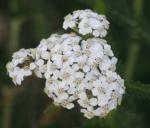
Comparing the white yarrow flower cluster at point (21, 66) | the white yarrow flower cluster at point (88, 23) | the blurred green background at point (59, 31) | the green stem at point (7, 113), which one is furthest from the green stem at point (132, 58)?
the white yarrow flower cluster at point (21, 66)

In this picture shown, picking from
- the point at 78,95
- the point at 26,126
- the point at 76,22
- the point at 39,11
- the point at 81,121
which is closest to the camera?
the point at 78,95

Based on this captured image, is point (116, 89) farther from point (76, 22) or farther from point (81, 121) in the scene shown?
point (81, 121)

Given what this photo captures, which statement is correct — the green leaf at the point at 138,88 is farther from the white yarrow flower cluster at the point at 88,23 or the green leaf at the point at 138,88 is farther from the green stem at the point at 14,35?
the green stem at the point at 14,35

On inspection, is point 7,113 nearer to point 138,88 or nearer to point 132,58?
point 132,58

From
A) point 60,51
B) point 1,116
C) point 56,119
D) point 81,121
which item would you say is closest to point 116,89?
point 60,51

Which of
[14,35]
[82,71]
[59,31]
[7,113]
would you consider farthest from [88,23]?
[14,35]

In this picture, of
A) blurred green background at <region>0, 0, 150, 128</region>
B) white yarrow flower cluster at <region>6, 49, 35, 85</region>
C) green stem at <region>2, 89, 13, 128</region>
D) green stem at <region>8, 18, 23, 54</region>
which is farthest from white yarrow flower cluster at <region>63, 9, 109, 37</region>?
green stem at <region>8, 18, 23, 54</region>
